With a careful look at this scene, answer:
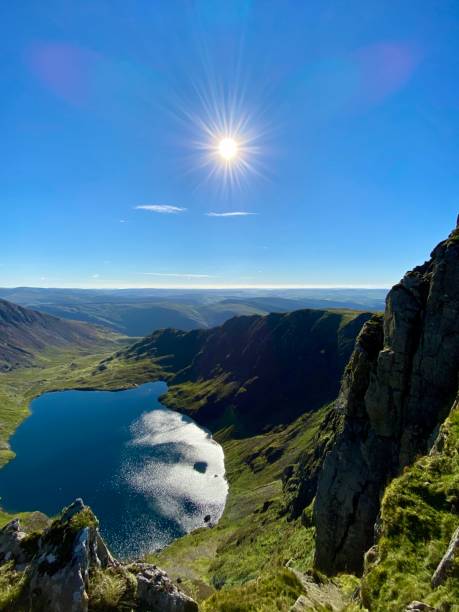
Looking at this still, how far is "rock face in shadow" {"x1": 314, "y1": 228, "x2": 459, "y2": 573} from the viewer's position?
107 feet

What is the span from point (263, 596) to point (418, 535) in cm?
804

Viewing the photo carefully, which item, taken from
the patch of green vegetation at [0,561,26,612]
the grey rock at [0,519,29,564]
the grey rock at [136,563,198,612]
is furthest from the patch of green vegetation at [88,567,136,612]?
the grey rock at [0,519,29,564]

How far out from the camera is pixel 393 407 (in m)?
37.0

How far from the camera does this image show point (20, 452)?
557 ft

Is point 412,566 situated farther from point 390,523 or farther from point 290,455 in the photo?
point 290,455

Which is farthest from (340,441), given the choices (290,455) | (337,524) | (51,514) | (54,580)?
(51,514)

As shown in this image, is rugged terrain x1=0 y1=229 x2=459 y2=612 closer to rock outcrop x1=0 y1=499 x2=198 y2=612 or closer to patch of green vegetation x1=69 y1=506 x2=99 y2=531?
rock outcrop x1=0 y1=499 x2=198 y2=612

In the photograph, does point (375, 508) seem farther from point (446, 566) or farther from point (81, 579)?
point (81, 579)

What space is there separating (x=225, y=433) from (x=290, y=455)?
2287 inches

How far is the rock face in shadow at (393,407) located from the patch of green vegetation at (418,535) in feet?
40.8

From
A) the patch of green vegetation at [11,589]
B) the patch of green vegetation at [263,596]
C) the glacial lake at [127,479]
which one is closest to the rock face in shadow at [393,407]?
the patch of green vegetation at [263,596]

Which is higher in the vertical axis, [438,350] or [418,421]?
[438,350]

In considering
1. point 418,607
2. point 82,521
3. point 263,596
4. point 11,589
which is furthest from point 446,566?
point 11,589

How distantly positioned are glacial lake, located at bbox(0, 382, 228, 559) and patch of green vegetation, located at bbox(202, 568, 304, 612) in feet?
309
